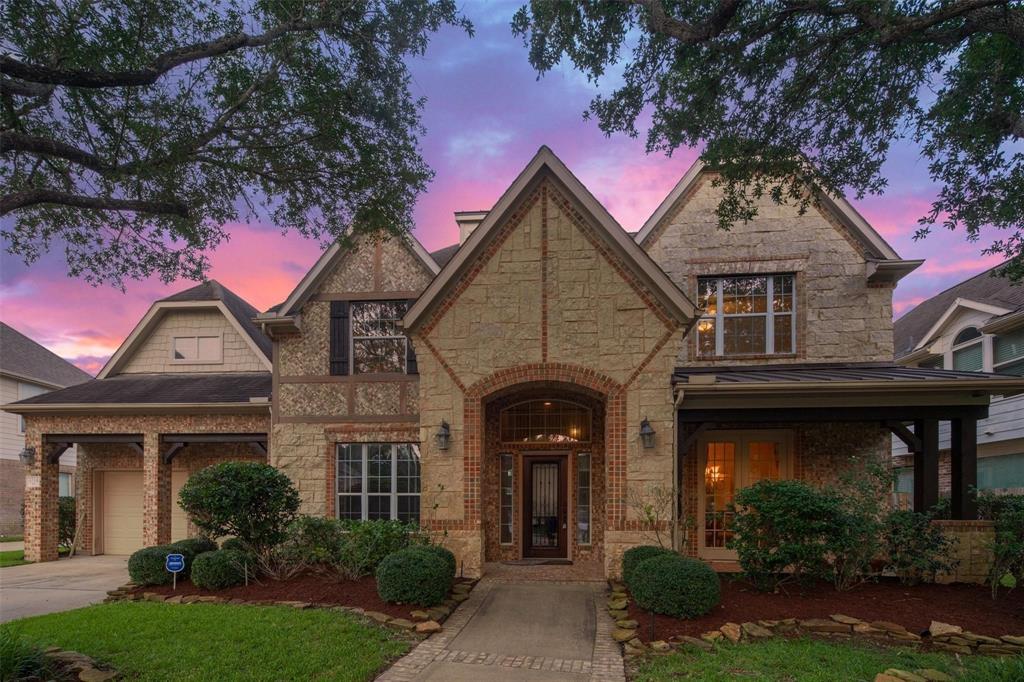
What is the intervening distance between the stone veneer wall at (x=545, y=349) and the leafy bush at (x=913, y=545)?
339 centimetres

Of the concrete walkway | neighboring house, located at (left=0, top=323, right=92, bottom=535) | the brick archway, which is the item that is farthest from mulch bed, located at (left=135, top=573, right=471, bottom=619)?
neighboring house, located at (left=0, top=323, right=92, bottom=535)

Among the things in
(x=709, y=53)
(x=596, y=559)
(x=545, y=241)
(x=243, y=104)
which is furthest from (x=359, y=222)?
(x=596, y=559)

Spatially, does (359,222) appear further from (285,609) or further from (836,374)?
(836,374)

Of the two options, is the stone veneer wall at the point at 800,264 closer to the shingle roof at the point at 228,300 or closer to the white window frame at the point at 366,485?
the white window frame at the point at 366,485

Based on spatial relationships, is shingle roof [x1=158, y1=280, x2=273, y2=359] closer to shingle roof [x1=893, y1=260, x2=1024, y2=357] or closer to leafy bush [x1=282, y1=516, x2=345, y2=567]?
leafy bush [x1=282, y1=516, x2=345, y2=567]

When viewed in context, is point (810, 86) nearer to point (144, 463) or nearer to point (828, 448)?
point (828, 448)

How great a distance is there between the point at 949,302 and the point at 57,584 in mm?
25166

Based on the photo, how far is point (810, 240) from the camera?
12398 millimetres

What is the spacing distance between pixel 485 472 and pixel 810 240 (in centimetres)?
862

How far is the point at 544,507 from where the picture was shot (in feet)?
39.0

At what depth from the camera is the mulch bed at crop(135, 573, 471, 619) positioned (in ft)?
26.8

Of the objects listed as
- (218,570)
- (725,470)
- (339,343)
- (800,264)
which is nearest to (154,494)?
(218,570)

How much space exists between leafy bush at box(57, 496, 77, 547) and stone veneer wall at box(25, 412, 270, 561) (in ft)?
2.37

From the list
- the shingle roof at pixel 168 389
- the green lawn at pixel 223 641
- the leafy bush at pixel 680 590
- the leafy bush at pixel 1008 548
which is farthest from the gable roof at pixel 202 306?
the leafy bush at pixel 1008 548
